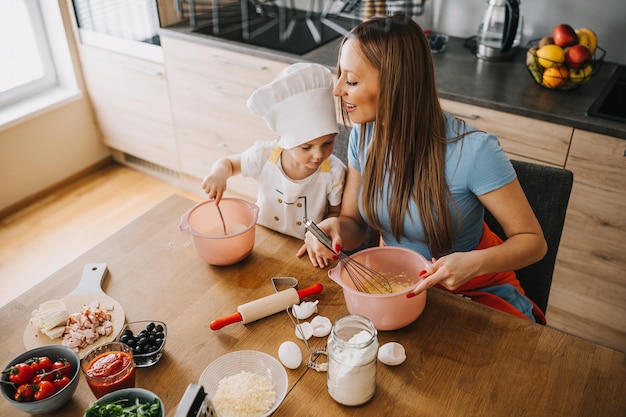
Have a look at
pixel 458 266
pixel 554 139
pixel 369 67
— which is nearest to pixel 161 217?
pixel 369 67

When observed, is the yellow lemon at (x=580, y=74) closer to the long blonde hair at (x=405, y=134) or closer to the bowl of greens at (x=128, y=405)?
the long blonde hair at (x=405, y=134)

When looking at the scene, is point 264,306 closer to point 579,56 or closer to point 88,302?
point 88,302

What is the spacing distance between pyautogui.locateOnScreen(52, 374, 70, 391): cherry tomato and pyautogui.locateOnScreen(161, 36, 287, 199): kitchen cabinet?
5.35 feet

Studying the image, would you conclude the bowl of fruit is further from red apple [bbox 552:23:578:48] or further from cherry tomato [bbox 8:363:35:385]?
cherry tomato [bbox 8:363:35:385]

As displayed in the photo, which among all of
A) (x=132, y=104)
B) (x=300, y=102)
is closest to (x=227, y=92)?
(x=132, y=104)

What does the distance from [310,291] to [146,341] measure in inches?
13.8

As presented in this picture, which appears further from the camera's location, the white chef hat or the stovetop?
the stovetop

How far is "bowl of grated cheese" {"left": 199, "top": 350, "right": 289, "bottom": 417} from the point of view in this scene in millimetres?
932

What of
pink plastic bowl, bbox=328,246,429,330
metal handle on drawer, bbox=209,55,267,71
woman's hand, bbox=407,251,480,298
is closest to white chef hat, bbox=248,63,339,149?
pink plastic bowl, bbox=328,246,429,330

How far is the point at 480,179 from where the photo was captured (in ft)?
4.02

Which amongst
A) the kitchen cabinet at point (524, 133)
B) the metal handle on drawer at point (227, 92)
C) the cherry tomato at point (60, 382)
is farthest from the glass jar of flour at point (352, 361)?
the metal handle on drawer at point (227, 92)

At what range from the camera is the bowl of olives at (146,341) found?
1032mm

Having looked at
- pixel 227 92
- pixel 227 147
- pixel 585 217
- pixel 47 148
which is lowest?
pixel 47 148

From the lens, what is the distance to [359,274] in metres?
1.17
